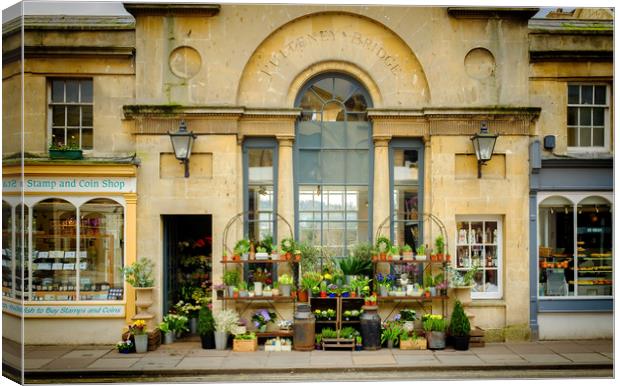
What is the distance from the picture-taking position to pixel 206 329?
10.8 metres

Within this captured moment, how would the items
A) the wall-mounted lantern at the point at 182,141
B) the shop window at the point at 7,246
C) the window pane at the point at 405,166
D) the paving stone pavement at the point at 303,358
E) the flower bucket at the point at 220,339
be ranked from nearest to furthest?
the shop window at the point at 7,246
the paving stone pavement at the point at 303,358
the flower bucket at the point at 220,339
the wall-mounted lantern at the point at 182,141
the window pane at the point at 405,166

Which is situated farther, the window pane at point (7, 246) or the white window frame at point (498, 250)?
the white window frame at point (498, 250)

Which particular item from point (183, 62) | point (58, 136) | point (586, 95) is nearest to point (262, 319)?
point (183, 62)

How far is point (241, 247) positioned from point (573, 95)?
21.7 feet

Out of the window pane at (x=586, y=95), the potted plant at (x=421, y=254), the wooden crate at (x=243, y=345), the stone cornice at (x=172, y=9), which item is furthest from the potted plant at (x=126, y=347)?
the window pane at (x=586, y=95)

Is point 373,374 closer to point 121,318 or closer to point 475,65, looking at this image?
point 121,318

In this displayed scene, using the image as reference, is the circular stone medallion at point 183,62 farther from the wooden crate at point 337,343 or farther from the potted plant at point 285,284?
the wooden crate at point 337,343

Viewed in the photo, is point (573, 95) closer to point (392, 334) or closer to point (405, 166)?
point (405, 166)

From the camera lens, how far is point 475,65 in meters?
11.5

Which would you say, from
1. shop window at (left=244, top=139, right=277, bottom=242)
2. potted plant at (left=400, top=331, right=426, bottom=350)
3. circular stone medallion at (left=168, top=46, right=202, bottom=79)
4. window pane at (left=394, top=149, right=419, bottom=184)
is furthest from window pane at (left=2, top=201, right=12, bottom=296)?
window pane at (left=394, top=149, right=419, bottom=184)

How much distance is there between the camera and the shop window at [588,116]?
11.6 m

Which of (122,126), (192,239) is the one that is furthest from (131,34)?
Result: (192,239)

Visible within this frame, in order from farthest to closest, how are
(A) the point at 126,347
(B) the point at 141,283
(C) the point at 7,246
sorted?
(B) the point at 141,283, (A) the point at 126,347, (C) the point at 7,246

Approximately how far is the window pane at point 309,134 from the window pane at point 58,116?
168 inches
